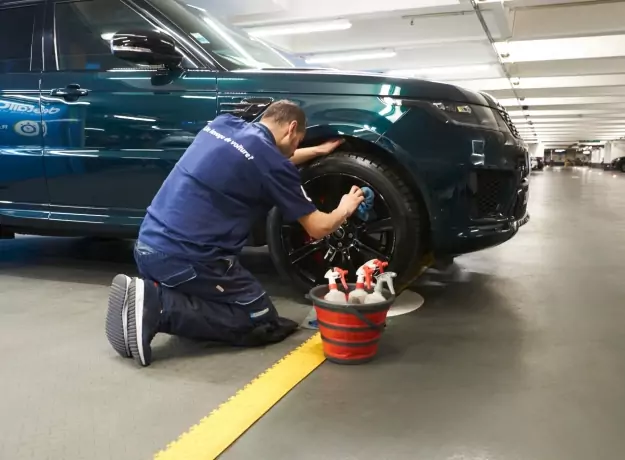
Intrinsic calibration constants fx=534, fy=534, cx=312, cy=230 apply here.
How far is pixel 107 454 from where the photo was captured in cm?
151

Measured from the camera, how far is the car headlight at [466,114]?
2623 mm

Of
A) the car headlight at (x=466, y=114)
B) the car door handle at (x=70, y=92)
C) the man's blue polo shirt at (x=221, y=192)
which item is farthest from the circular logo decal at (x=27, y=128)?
the car headlight at (x=466, y=114)

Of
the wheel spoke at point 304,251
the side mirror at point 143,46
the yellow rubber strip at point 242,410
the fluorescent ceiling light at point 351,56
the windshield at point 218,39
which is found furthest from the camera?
the fluorescent ceiling light at point 351,56

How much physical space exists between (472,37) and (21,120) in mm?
10311

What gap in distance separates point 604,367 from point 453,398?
0.73m

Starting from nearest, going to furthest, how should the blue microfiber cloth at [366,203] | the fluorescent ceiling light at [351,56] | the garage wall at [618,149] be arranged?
the blue microfiber cloth at [366,203] → the fluorescent ceiling light at [351,56] → the garage wall at [618,149]

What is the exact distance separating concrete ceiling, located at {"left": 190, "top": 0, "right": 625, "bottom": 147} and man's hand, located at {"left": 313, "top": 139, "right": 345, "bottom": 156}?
724cm

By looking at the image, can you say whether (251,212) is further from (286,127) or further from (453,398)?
(453,398)

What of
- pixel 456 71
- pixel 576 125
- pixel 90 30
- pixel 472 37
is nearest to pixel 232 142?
pixel 90 30

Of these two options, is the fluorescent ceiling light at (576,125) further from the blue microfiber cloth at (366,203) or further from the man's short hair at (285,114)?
the man's short hair at (285,114)

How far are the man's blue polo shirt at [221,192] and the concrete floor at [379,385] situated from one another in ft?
1.60

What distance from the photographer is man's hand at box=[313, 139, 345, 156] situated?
2.70 metres

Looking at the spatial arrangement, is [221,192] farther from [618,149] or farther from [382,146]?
[618,149]

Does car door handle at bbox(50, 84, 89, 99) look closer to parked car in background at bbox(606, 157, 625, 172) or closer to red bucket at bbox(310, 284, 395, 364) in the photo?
red bucket at bbox(310, 284, 395, 364)
